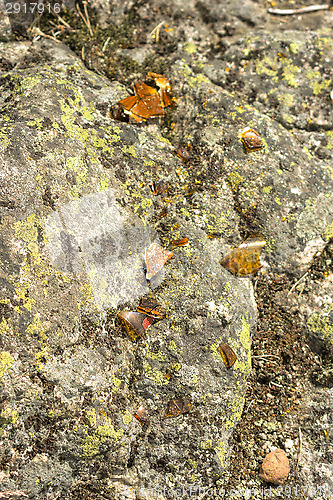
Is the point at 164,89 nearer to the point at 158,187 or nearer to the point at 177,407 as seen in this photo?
the point at 158,187

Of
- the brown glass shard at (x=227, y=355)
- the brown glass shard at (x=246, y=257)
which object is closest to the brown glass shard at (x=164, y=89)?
the brown glass shard at (x=246, y=257)

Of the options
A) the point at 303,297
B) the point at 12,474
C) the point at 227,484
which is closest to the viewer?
the point at 12,474

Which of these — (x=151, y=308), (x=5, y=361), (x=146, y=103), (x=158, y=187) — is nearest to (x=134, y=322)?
(x=151, y=308)

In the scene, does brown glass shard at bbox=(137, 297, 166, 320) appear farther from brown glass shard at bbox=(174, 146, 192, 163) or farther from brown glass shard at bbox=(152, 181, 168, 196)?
brown glass shard at bbox=(174, 146, 192, 163)

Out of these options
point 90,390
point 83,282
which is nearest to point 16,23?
point 83,282

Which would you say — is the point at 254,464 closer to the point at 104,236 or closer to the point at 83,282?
the point at 83,282
